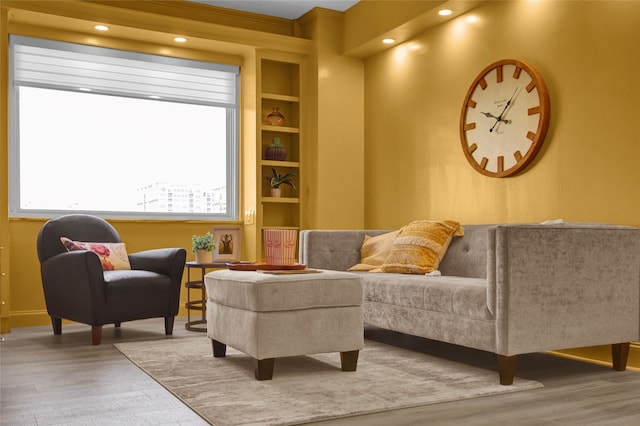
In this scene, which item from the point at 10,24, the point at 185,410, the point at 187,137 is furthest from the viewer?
the point at 187,137

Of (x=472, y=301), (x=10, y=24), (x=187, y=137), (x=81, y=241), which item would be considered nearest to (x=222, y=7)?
(x=187, y=137)

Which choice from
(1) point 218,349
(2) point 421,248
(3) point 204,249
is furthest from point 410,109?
(1) point 218,349

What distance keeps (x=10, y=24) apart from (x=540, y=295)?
448cm

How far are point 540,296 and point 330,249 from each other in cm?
201

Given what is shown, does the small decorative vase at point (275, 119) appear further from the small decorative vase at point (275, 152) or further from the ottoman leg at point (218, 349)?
the ottoman leg at point (218, 349)

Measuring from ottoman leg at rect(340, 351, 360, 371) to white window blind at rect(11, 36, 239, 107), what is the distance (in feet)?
11.6

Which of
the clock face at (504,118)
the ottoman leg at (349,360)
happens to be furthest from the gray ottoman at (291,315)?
the clock face at (504,118)

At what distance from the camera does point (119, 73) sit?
557 cm

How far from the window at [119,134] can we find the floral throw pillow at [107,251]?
3.21 ft

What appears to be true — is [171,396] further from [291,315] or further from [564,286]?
[564,286]

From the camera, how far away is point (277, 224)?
20.1 ft

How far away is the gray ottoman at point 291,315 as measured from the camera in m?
2.92

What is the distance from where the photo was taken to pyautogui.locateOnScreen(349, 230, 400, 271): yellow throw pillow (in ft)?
14.8

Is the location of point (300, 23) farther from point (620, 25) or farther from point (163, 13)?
point (620, 25)
